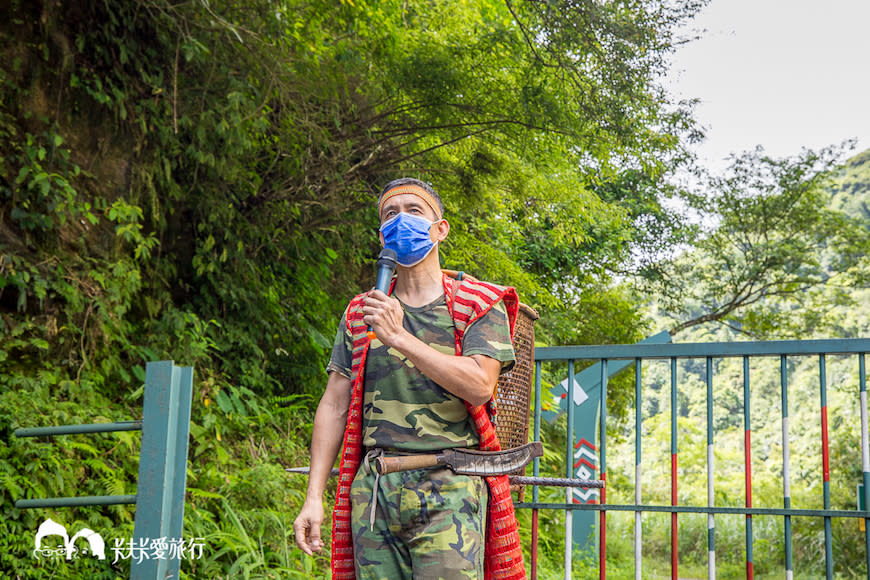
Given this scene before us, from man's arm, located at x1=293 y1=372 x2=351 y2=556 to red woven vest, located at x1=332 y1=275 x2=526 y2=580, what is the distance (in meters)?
0.08

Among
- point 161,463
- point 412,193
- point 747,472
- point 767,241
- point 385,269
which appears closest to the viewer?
point 385,269

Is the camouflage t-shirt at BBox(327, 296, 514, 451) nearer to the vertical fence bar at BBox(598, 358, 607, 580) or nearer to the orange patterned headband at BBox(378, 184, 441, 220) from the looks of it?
the orange patterned headband at BBox(378, 184, 441, 220)

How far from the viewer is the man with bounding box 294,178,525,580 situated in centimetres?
186

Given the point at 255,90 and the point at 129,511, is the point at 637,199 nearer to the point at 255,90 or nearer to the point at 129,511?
the point at 255,90

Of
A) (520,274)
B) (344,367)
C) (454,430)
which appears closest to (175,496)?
(344,367)

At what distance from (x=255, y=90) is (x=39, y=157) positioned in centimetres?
147

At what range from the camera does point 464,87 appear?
19.5 feet

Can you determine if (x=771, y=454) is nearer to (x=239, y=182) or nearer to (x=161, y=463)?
(x=239, y=182)

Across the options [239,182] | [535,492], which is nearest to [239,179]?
[239,182]

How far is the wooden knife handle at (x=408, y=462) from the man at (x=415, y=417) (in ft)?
0.07

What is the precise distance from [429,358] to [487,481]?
0.41m

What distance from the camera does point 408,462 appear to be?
1908 mm

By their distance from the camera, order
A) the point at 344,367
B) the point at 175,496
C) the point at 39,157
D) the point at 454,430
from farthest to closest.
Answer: the point at 39,157 < the point at 175,496 < the point at 344,367 < the point at 454,430

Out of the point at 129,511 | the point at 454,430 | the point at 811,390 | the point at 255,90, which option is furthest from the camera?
the point at 811,390
